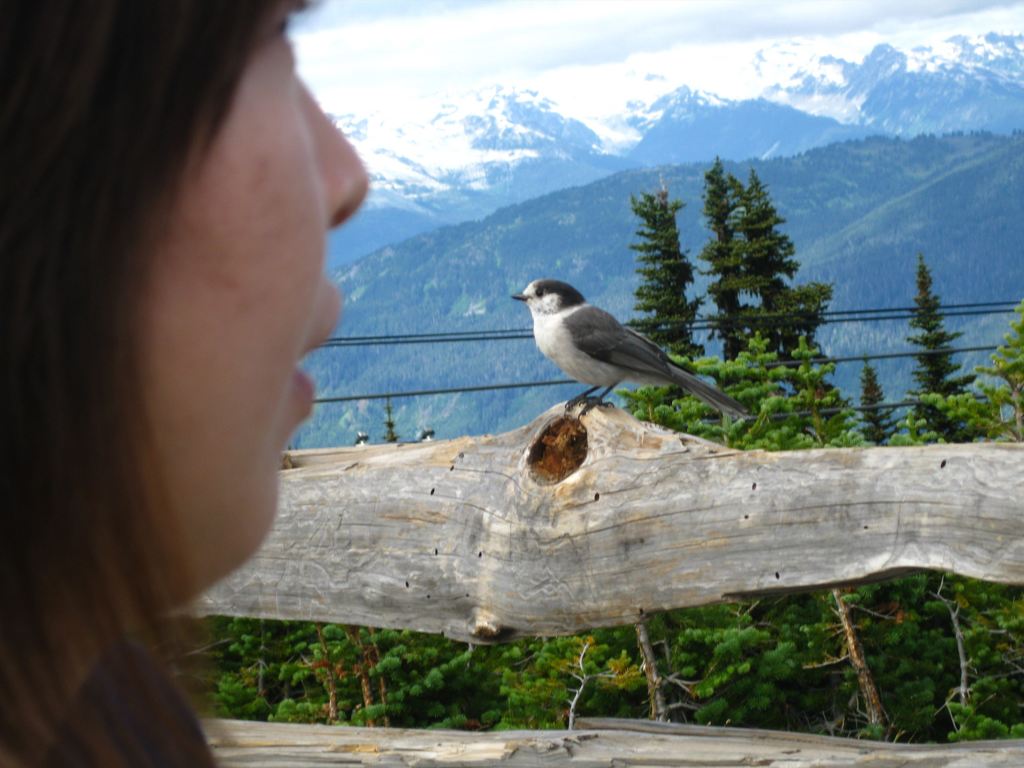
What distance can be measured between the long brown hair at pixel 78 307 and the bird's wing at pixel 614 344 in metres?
4.99

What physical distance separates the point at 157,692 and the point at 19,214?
0.33 metres

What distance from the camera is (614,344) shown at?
5582 millimetres

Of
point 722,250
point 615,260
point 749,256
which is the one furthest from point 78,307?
point 615,260

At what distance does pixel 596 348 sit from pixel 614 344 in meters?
0.09

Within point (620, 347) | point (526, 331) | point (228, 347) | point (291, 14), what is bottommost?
point (228, 347)

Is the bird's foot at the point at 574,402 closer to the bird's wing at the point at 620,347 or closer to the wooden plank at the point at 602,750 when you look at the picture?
the wooden plank at the point at 602,750

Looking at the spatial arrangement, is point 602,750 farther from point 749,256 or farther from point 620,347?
point 749,256

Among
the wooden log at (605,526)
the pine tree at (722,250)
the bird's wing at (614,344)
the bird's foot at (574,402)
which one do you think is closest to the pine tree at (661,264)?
the pine tree at (722,250)

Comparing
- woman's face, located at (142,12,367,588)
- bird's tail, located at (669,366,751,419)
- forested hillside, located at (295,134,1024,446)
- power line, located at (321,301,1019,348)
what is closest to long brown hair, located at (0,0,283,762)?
woman's face, located at (142,12,367,588)

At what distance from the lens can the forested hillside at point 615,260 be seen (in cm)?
16562

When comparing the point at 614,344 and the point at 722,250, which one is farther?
the point at 722,250

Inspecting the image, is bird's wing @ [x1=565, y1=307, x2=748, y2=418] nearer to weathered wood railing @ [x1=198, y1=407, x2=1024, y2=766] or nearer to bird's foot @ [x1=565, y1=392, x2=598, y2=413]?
bird's foot @ [x1=565, y1=392, x2=598, y2=413]

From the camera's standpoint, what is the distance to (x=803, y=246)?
189 m

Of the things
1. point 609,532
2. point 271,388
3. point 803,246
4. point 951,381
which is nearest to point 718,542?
point 609,532
